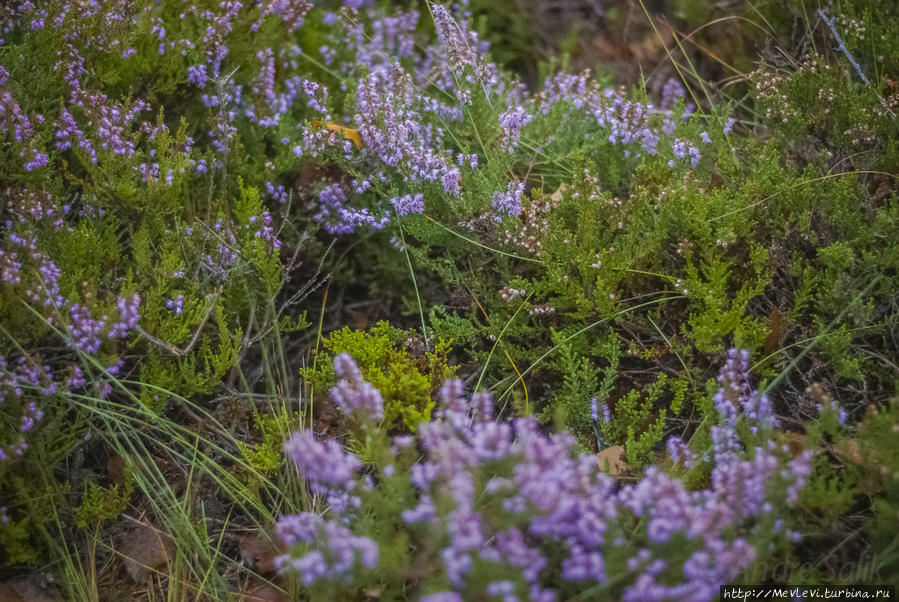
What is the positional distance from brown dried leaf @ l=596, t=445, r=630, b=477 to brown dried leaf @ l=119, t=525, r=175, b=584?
1.37 metres

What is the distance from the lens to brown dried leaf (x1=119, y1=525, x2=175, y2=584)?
7.15 ft

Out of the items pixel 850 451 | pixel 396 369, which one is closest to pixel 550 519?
pixel 396 369

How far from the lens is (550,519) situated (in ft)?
5.08

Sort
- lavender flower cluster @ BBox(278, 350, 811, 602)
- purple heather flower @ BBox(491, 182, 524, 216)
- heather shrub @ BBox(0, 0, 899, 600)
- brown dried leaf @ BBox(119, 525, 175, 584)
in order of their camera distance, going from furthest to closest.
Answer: purple heather flower @ BBox(491, 182, 524, 216), brown dried leaf @ BBox(119, 525, 175, 584), heather shrub @ BBox(0, 0, 899, 600), lavender flower cluster @ BBox(278, 350, 811, 602)

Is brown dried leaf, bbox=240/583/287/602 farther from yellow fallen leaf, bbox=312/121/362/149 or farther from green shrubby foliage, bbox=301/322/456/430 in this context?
yellow fallen leaf, bbox=312/121/362/149

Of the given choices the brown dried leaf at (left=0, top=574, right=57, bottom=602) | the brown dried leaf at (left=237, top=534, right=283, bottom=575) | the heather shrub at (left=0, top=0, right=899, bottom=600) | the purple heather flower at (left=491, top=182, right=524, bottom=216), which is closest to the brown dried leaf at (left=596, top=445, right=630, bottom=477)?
the heather shrub at (left=0, top=0, right=899, bottom=600)

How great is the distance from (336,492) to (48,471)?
0.98m

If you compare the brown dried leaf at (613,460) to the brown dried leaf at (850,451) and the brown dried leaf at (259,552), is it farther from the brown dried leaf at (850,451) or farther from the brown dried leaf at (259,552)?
the brown dried leaf at (259,552)

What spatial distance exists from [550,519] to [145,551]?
4.58ft

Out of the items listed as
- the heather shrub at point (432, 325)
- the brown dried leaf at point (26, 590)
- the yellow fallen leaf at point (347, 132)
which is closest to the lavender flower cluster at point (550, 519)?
the heather shrub at point (432, 325)

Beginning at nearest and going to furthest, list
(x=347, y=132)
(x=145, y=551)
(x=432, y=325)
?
(x=145, y=551) → (x=432, y=325) → (x=347, y=132)

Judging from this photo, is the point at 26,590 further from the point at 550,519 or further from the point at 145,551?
the point at 550,519

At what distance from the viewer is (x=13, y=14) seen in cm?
262

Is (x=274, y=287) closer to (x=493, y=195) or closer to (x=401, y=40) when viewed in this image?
(x=493, y=195)
